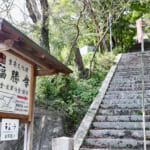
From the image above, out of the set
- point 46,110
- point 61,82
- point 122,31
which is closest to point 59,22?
point 61,82

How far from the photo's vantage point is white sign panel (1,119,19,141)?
2.90m

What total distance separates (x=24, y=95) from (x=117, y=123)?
308cm

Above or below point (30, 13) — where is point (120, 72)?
below

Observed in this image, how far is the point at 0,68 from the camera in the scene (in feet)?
9.93

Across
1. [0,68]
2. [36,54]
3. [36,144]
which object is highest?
[36,54]

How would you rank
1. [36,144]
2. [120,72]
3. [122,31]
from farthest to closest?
[122,31], [120,72], [36,144]

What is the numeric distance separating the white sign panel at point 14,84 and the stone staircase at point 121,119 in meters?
2.12

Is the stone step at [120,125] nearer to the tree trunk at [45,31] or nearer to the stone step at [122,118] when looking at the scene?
the stone step at [122,118]

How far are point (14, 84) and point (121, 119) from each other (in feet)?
11.9

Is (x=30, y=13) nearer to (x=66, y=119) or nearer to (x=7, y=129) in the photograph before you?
(x=66, y=119)

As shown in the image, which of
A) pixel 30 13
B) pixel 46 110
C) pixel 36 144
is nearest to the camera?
pixel 36 144

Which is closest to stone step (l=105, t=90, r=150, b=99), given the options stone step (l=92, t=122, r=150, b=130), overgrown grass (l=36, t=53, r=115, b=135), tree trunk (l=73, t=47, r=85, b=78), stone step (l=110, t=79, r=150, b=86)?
overgrown grass (l=36, t=53, r=115, b=135)

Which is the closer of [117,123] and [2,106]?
[2,106]

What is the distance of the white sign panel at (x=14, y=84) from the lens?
119 inches
